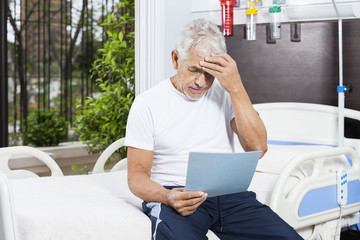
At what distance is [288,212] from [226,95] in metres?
0.56

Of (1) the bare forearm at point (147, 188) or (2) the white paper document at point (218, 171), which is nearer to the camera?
(2) the white paper document at point (218, 171)

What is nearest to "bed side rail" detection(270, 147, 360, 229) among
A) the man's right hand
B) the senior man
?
the senior man

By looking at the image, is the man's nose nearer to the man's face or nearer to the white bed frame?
the man's face

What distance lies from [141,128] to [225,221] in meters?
0.43

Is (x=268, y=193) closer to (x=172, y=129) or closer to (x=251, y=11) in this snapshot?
(x=172, y=129)

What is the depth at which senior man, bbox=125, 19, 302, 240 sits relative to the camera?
188 centimetres

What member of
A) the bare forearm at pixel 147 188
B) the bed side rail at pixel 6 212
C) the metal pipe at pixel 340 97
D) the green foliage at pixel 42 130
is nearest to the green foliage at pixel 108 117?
the green foliage at pixel 42 130

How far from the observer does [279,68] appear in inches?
129

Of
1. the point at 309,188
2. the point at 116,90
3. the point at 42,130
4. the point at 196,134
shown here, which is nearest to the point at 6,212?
the point at 196,134

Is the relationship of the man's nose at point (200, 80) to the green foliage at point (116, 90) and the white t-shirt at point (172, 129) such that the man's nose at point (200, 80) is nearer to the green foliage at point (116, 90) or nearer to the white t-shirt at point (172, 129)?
the white t-shirt at point (172, 129)

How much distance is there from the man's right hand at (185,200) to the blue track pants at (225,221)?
0.04 m

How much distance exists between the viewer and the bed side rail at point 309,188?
7.32ft

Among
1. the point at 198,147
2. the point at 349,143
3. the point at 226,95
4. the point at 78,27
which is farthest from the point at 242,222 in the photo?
the point at 78,27

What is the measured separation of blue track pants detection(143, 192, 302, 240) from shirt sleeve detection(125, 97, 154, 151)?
0.21m
